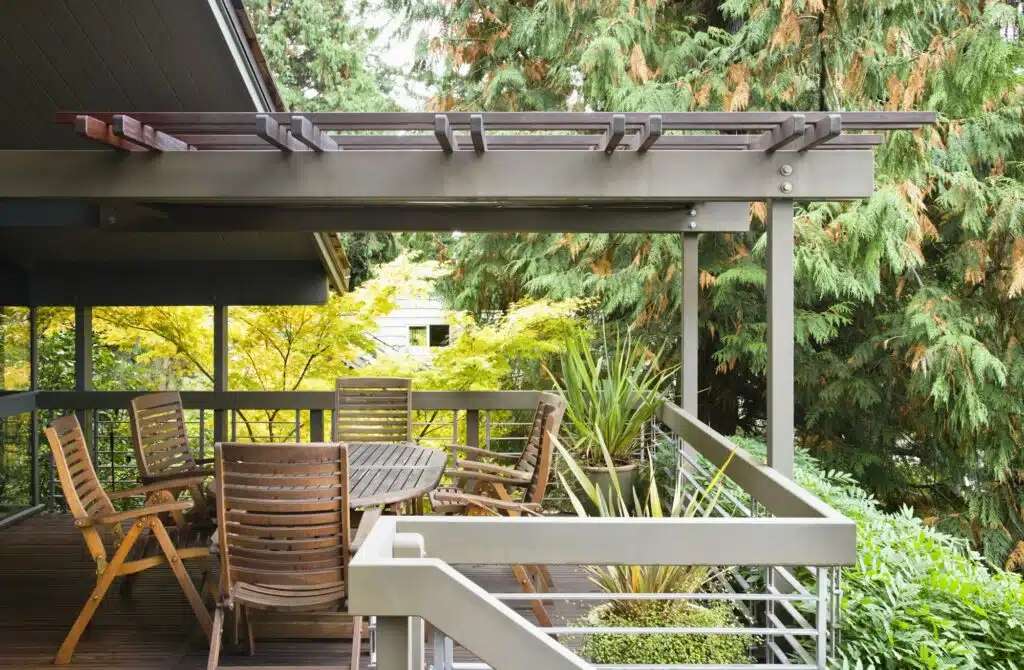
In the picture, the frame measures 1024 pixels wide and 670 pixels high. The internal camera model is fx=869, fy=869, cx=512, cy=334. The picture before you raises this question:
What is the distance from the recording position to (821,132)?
322cm

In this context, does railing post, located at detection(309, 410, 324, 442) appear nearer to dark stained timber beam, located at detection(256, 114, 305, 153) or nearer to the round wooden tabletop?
the round wooden tabletop

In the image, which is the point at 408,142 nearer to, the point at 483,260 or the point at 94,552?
the point at 94,552

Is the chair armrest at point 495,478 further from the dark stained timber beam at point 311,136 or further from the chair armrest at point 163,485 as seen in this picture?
the dark stained timber beam at point 311,136

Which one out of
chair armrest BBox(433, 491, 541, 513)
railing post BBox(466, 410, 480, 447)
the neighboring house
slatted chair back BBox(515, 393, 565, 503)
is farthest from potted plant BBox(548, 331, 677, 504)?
the neighboring house

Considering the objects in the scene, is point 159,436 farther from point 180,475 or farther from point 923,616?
point 923,616

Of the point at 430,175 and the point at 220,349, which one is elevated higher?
the point at 430,175

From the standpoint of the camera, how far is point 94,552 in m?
3.65

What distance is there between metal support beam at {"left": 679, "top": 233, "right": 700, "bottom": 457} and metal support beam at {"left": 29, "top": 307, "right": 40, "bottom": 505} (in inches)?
187

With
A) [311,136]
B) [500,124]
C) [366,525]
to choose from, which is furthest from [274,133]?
[366,525]

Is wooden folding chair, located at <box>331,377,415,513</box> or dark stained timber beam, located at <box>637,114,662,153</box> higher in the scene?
dark stained timber beam, located at <box>637,114,662,153</box>

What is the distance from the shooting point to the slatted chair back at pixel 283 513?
3.05 meters

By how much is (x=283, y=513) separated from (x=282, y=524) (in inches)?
1.6

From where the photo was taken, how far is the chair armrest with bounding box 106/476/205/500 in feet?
12.9

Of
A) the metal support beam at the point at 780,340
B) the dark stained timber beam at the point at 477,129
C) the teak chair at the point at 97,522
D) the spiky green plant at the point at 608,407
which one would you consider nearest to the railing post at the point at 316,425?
the spiky green plant at the point at 608,407
